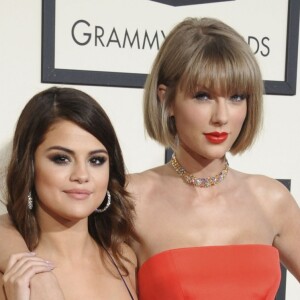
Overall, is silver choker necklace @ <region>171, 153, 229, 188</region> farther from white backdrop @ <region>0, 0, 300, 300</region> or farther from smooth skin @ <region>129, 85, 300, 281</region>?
white backdrop @ <region>0, 0, 300, 300</region>

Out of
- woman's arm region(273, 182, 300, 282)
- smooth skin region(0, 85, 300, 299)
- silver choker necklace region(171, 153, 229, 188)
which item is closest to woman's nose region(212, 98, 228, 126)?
smooth skin region(0, 85, 300, 299)

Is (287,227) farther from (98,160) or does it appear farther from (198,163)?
(98,160)

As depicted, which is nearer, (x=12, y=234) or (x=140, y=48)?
(x=12, y=234)

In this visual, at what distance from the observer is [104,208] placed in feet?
3.20

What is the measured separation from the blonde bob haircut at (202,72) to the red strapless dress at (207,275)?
0.18m

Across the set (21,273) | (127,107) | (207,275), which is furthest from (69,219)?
(127,107)

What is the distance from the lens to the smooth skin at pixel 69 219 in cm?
85

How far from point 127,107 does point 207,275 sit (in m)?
0.41

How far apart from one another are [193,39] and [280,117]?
531 mm

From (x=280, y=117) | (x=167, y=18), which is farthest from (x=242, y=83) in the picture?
(x=280, y=117)

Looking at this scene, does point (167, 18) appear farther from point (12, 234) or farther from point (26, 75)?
point (12, 234)

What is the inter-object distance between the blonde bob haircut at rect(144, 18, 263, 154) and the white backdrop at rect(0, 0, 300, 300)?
212 millimetres

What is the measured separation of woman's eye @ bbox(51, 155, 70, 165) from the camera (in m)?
0.88

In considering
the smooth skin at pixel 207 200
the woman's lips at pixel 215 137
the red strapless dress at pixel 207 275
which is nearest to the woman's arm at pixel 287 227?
the smooth skin at pixel 207 200
